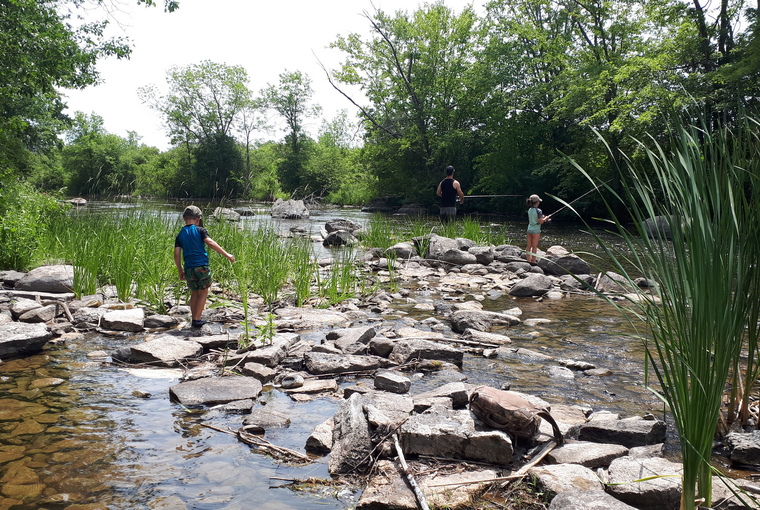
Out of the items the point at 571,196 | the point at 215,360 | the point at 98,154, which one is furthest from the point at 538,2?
the point at 98,154

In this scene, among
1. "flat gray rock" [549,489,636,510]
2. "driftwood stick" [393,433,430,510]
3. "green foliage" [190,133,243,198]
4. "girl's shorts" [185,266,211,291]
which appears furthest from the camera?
"green foliage" [190,133,243,198]

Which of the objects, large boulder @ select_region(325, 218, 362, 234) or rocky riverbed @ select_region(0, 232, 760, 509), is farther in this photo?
large boulder @ select_region(325, 218, 362, 234)

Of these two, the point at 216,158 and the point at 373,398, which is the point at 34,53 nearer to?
the point at 373,398

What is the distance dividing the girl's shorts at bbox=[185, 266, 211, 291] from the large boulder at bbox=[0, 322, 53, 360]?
5.66 ft

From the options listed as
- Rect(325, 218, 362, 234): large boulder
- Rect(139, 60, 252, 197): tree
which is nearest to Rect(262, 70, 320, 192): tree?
Rect(139, 60, 252, 197): tree

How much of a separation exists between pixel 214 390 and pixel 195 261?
2.98 metres

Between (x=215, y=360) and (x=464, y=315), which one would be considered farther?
(x=464, y=315)

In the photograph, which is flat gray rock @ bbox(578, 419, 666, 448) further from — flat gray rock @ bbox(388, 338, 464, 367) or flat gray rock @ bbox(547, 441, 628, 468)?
flat gray rock @ bbox(388, 338, 464, 367)

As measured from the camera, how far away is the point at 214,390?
4.44m

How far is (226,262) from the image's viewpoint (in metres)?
9.28

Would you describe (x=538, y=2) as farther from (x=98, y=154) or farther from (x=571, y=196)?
(x=98, y=154)

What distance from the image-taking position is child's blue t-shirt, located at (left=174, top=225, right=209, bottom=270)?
7.04 meters

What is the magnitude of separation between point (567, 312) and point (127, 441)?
22.3 feet

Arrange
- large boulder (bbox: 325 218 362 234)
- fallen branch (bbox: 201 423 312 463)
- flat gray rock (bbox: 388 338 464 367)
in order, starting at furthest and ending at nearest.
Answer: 1. large boulder (bbox: 325 218 362 234)
2. flat gray rock (bbox: 388 338 464 367)
3. fallen branch (bbox: 201 423 312 463)
